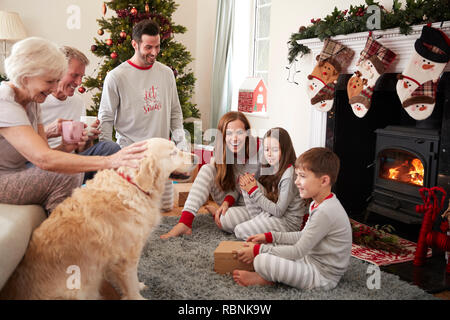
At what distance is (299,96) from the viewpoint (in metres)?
3.81

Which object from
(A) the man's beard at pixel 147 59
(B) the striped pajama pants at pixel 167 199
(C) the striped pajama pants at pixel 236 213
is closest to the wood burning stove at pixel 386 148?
(C) the striped pajama pants at pixel 236 213

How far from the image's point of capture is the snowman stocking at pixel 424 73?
7.80 ft

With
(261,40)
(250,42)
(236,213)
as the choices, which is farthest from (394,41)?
(250,42)

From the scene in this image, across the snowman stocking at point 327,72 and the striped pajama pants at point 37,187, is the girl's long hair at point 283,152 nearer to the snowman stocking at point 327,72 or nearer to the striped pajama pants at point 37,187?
the snowman stocking at point 327,72

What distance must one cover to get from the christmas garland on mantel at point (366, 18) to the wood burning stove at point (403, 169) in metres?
0.70

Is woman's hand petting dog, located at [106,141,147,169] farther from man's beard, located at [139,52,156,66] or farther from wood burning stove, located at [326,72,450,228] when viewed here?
wood burning stove, located at [326,72,450,228]

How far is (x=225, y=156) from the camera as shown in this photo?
2881 millimetres

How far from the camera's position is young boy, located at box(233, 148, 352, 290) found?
1.92 meters

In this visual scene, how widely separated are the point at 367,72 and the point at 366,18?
0.36 m

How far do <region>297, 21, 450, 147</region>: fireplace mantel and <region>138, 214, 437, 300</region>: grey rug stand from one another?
1.31 meters

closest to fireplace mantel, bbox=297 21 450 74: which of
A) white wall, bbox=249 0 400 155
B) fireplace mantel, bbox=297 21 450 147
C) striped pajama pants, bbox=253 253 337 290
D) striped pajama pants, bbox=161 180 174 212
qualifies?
fireplace mantel, bbox=297 21 450 147
